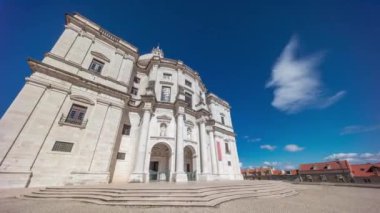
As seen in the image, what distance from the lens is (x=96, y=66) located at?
15766mm

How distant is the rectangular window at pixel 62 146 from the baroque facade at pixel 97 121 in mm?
59

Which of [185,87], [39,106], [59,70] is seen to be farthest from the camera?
[185,87]

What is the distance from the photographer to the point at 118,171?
14.6m

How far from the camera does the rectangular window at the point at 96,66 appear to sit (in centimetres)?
1532

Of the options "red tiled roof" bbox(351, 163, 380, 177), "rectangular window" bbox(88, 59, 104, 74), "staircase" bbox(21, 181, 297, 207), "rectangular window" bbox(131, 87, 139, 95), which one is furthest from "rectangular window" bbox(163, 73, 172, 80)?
"red tiled roof" bbox(351, 163, 380, 177)

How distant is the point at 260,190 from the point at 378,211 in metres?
4.99

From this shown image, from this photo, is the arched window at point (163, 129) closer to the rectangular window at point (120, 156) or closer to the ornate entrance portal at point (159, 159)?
the ornate entrance portal at point (159, 159)

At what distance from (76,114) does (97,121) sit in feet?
5.80

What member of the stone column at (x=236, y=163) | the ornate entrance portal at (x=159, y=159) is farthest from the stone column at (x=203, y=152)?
the stone column at (x=236, y=163)

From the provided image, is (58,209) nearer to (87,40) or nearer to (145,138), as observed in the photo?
(145,138)

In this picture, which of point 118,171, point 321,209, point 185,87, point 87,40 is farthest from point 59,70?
point 321,209

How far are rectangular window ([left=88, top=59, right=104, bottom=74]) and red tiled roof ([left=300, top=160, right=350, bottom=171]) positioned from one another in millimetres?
53939

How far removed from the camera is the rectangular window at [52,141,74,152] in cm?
1102

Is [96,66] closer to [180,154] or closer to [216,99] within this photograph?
[180,154]
